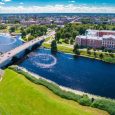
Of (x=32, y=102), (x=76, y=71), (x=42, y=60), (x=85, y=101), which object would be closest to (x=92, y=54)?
(x=42, y=60)

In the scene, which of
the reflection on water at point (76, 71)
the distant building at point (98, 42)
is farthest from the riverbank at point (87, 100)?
the distant building at point (98, 42)

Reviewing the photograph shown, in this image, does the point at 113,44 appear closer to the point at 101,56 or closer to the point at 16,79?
the point at 101,56

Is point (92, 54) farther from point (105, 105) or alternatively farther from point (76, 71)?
point (105, 105)

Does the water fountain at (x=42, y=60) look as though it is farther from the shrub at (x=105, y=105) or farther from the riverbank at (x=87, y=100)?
the shrub at (x=105, y=105)

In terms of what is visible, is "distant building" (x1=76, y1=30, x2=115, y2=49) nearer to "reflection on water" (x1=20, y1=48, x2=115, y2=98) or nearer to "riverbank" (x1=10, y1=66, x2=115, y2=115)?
"reflection on water" (x1=20, y1=48, x2=115, y2=98)

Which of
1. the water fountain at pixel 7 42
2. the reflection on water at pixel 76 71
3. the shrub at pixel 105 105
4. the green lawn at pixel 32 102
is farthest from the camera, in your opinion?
the water fountain at pixel 7 42

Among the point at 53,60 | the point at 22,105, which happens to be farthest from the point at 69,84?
the point at 53,60

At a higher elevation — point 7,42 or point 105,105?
point 105,105
